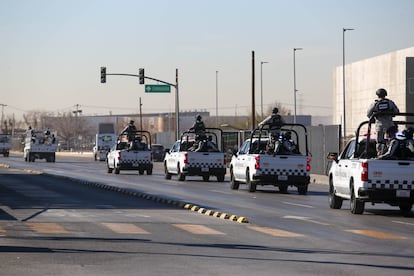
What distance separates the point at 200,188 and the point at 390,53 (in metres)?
57.6

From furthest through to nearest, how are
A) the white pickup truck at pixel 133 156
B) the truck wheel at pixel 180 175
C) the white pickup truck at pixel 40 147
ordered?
the white pickup truck at pixel 40 147 < the white pickup truck at pixel 133 156 < the truck wheel at pixel 180 175

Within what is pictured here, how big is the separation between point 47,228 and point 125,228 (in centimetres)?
138

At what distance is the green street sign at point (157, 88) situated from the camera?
73.8 m

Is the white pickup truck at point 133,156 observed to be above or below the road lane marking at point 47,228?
above

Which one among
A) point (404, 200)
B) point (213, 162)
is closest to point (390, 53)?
point (213, 162)

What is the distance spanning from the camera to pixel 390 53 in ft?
297

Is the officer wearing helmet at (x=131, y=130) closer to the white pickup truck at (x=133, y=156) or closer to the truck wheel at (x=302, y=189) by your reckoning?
the white pickup truck at (x=133, y=156)

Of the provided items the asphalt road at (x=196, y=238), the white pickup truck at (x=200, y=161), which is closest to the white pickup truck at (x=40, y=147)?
the white pickup truck at (x=200, y=161)

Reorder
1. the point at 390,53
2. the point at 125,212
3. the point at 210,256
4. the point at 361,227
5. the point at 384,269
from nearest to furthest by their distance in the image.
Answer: the point at 384,269 → the point at 210,256 → the point at 361,227 → the point at 125,212 → the point at 390,53

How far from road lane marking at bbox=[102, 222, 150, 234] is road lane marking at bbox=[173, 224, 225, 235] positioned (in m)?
0.81

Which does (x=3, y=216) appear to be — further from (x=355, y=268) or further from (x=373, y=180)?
(x=355, y=268)

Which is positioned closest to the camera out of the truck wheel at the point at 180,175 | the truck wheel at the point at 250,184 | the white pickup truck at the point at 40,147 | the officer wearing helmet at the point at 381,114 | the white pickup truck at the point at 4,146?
the officer wearing helmet at the point at 381,114

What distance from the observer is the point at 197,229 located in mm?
18531

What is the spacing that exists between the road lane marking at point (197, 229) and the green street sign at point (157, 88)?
179 ft
